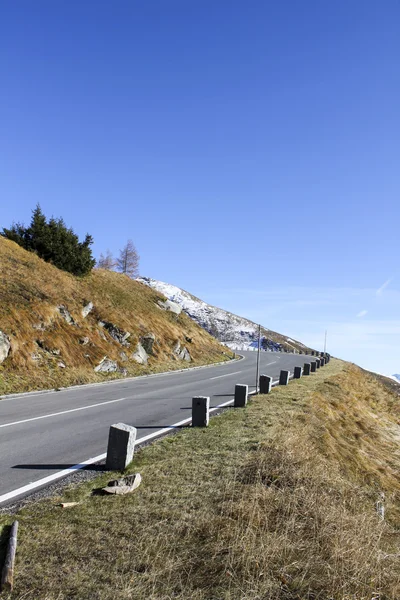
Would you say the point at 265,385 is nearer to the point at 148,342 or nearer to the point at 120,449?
the point at 120,449

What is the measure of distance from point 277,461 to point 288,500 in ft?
4.45

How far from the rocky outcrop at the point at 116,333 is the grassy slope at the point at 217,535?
1761 cm

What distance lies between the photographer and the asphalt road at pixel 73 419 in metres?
6.92

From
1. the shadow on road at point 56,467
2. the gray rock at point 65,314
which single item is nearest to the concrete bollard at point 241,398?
the shadow on road at point 56,467

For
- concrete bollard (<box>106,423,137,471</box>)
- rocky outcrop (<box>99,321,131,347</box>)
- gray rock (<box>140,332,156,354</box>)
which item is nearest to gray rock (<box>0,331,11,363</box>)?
rocky outcrop (<box>99,321,131,347</box>)

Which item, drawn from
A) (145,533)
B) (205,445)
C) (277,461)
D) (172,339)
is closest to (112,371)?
(172,339)

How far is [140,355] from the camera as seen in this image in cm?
2553

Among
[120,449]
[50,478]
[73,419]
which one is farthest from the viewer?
[73,419]

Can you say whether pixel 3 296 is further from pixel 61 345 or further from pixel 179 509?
pixel 179 509

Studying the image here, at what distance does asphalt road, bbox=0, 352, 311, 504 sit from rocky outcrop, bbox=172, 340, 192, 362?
1162cm

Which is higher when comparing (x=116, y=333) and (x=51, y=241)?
(x=51, y=241)

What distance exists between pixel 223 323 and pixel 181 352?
7657 centimetres

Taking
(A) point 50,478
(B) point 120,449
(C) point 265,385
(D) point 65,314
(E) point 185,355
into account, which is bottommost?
(A) point 50,478

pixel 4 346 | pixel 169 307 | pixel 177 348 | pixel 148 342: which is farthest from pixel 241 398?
pixel 169 307
